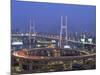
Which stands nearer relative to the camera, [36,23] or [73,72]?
[36,23]

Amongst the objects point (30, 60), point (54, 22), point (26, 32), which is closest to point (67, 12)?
point (54, 22)

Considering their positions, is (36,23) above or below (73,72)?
above

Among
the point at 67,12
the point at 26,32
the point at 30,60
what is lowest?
the point at 30,60

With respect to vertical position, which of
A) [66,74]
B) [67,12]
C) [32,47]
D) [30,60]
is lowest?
[66,74]

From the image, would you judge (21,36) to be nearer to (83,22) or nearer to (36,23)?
(36,23)
